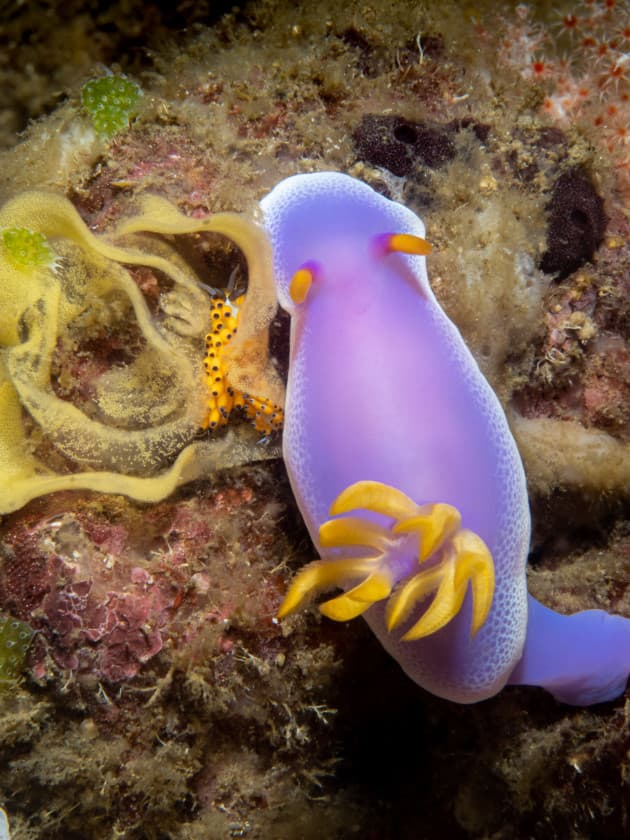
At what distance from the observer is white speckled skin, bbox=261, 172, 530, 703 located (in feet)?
6.68

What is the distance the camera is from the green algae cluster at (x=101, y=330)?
7.64 ft

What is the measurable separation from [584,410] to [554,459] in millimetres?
321

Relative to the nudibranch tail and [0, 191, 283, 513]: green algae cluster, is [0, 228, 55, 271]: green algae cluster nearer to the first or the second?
[0, 191, 283, 513]: green algae cluster

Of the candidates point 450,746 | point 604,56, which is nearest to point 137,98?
point 604,56

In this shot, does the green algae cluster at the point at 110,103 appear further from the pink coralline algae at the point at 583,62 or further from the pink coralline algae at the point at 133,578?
the pink coralline algae at the point at 583,62

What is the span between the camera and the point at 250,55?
2928 mm

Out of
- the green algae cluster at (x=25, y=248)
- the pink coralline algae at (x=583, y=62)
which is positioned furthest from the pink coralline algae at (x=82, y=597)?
the pink coralline algae at (x=583, y=62)

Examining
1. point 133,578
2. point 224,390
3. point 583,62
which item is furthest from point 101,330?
point 583,62

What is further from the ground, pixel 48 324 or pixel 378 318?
pixel 378 318

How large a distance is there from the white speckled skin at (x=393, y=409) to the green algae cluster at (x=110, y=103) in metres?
0.92

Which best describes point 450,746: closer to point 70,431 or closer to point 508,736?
point 508,736

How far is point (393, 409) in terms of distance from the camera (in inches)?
79.8

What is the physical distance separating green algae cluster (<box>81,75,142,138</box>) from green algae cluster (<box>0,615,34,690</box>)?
7.36 ft

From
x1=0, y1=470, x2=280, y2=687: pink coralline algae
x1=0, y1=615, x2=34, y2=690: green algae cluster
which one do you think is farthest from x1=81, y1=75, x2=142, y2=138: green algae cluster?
x1=0, y1=615, x2=34, y2=690: green algae cluster
